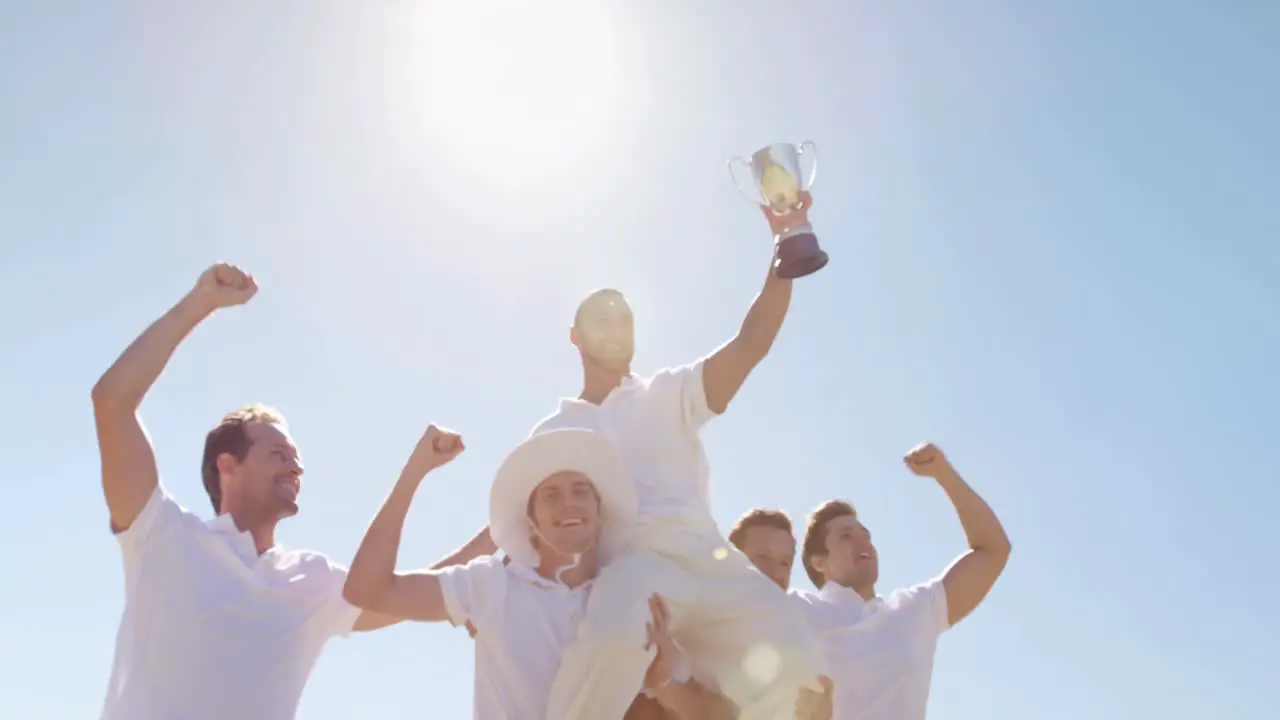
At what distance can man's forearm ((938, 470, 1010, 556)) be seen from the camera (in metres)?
6.23

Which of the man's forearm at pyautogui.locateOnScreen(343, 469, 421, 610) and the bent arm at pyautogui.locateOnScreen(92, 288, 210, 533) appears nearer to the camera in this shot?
the man's forearm at pyautogui.locateOnScreen(343, 469, 421, 610)

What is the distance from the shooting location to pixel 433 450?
4730 mm

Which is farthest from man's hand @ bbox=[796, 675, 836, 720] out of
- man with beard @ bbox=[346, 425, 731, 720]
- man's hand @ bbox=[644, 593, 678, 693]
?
man's hand @ bbox=[644, 593, 678, 693]

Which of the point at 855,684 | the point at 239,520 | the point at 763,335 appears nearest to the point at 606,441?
the point at 763,335

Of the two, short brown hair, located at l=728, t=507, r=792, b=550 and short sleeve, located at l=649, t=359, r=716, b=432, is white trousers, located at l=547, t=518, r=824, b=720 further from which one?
short brown hair, located at l=728, t=507, r=792, b=550

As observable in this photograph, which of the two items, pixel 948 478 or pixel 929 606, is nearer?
pixel 929 606

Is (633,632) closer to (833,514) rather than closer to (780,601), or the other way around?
(780,601)

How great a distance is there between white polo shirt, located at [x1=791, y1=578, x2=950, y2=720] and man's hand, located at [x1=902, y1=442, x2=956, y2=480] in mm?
590

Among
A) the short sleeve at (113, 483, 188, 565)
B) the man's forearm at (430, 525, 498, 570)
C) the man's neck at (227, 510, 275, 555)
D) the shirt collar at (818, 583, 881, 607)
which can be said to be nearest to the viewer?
the short sleeve at (113, 483, 188, 565)

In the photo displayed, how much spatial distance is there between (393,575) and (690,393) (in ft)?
4.84

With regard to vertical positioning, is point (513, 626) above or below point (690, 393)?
below

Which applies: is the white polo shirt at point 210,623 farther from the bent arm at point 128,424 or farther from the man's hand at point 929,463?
the man's hand at point 929,463

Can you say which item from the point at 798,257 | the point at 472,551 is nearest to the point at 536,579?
the point at 472,551

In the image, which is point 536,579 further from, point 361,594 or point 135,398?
point 135,398
